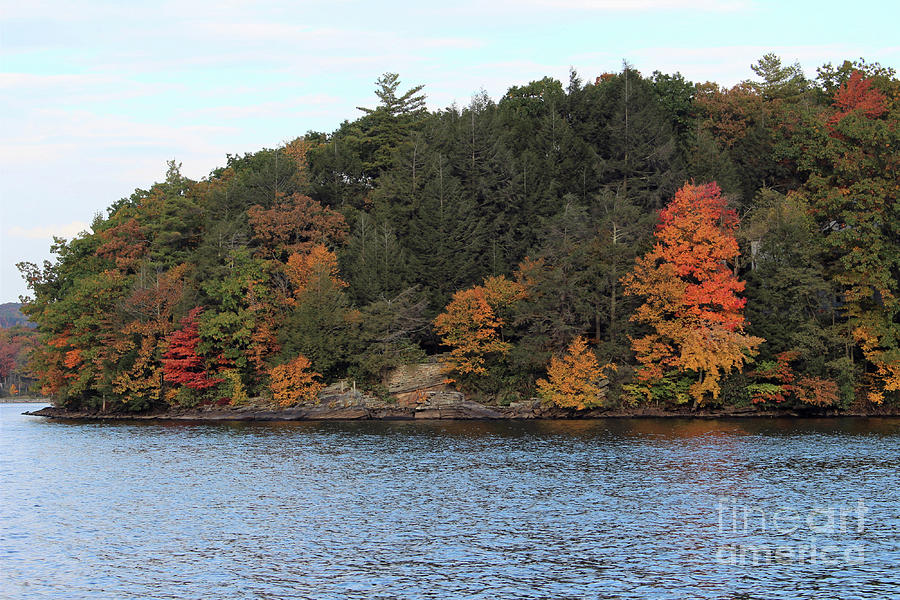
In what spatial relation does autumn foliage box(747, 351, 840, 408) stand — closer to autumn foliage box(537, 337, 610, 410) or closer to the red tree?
autumn foliage box(537, 337, 610, 410)

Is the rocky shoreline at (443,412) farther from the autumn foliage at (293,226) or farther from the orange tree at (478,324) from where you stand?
the autumn foliage at (293,226)

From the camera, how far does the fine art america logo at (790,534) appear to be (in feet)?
90.2

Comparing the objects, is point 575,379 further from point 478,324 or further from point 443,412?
point 443,412

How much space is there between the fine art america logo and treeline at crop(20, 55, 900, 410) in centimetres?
3700

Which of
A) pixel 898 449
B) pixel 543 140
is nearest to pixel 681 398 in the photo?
pixel 898 449

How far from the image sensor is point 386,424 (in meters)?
72.8

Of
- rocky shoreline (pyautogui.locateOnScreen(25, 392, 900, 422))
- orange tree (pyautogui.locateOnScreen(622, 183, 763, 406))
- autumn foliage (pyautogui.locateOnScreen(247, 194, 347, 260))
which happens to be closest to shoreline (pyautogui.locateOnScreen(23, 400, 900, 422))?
rocky shoreline (pyautogui.locateOnScreen(25, 392, 900, 422))

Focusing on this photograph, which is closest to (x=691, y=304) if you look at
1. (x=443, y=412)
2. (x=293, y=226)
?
(x=443, y=412)

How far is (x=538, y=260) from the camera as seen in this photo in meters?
79.2

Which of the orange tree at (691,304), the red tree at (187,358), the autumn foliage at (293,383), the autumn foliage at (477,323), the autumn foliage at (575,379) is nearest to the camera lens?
the orange tree at (691,304)

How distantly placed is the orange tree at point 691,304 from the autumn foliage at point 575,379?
3681mm

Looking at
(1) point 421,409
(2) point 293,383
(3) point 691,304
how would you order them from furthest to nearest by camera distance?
(2) point 293,383
(1) point 421,409
(3) point 691,304

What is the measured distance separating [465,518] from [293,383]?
161ft

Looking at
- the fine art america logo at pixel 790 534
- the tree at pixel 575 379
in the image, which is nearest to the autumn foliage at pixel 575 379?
the tree at pixel 575 379
